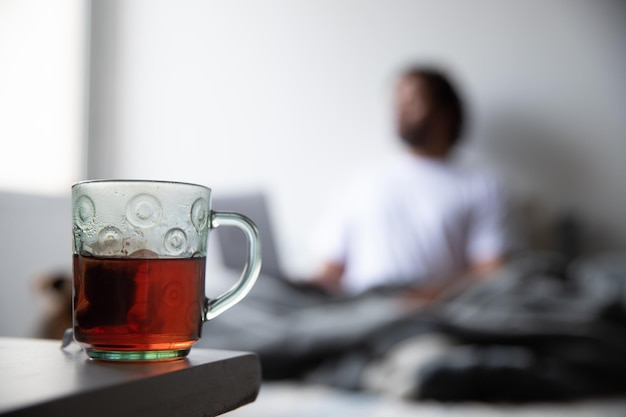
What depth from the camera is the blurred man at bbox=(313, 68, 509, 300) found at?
238 centimetres

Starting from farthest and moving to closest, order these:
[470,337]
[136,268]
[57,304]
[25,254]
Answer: [25,254] < [57,304] < [470,337] < [136,268]

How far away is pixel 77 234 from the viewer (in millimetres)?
416

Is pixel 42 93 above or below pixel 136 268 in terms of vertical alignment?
above

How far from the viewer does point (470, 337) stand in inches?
51.1

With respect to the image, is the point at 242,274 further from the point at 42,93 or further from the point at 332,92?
the point at 42,93

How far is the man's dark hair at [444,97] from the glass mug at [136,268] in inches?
82.8

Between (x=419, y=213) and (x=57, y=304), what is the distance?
1.16m

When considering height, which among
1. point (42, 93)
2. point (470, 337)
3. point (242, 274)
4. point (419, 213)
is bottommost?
point (470, 337)

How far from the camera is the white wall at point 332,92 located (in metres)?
2.50

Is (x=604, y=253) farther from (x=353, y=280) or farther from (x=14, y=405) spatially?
(x=14, y=405)

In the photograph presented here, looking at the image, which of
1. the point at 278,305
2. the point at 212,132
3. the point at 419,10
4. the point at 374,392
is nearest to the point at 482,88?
the point at 419,10

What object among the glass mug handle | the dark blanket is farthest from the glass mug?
the dark blanket

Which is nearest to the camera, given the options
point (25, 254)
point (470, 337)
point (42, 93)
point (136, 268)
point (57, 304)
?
point (136, 268)

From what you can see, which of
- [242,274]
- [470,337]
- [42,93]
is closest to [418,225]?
[470,337]
